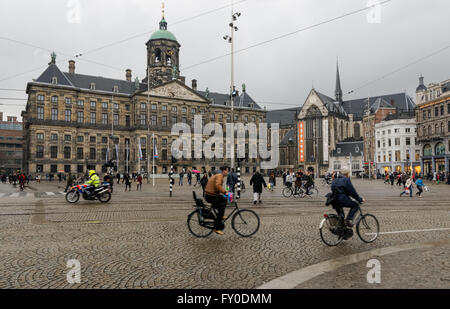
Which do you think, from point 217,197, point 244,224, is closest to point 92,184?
point 217,197

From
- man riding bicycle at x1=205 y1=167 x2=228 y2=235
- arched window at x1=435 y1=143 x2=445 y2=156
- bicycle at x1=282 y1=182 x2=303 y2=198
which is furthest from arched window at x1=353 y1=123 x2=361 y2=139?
man riding bicycle at x1=205 y1=167 x2=228 y2=235

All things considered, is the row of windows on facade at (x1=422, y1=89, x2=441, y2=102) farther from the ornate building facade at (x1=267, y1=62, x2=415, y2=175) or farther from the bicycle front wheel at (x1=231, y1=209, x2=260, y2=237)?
the bicycle front wheel at (x1=231, y1=209, x2=260, y2=237)

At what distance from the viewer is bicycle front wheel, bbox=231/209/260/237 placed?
25.7 feet

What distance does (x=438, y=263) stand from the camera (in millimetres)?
5395

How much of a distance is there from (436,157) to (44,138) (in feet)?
208

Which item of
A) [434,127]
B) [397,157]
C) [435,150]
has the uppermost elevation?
[434,127]

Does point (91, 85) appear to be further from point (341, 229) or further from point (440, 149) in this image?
point (341, 229)

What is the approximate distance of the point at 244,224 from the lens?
7.87 metres

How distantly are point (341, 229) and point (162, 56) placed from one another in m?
67.8

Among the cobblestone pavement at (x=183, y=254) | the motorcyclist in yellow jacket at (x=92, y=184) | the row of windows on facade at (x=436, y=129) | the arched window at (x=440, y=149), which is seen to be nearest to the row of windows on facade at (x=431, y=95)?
the row of windows on facade at (x=436, y=129)

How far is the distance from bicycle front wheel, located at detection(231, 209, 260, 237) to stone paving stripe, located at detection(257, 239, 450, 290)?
243 centimetres

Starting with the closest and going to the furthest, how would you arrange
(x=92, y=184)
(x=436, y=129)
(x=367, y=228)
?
(x=367, y=228)
(x=92, y=184)
(x=436, y=129)

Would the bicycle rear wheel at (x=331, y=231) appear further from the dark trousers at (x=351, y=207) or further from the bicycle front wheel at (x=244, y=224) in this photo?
the bicycle front wheel at (x=244, y=224)
